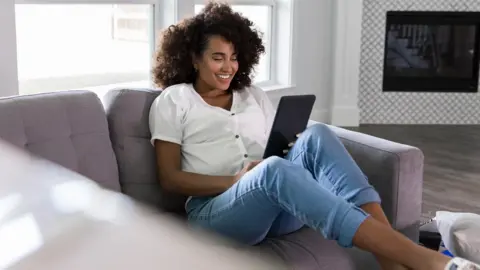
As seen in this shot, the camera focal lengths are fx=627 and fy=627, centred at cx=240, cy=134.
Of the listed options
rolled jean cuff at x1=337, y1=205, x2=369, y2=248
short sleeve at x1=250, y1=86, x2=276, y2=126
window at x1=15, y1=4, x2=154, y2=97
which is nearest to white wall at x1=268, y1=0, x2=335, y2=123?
window at x1=15, y1=4, x2=154, y2=97

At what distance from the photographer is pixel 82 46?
3234 mm

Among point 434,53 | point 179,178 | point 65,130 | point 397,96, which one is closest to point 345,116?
point 397,96

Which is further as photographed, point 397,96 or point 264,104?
point 397,96

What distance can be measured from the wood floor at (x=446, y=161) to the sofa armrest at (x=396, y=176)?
1.05 metres

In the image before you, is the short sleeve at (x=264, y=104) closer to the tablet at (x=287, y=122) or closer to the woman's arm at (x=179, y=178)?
the tablet at (x=287, y=122)

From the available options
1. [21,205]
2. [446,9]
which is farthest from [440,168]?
[21,205]

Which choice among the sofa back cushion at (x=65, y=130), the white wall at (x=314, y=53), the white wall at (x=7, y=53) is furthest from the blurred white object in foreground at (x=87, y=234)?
the white wall at (x=314, y=53)

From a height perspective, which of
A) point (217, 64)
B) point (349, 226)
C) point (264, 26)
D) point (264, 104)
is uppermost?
point (264, 26)

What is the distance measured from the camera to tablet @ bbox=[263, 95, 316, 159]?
1781mm

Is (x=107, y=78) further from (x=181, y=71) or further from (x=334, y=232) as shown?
(x=334, y=232)

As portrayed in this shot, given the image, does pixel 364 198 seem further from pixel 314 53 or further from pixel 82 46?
pixel 314 53

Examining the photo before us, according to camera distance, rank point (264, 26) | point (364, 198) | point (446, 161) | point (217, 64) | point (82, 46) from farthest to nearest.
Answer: point (264, 26) < point (446, 161) < point (82, 46) < point (217, 64) < point (364, 198)

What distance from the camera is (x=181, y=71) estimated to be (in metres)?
2.02

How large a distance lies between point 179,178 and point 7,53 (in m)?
1.09
